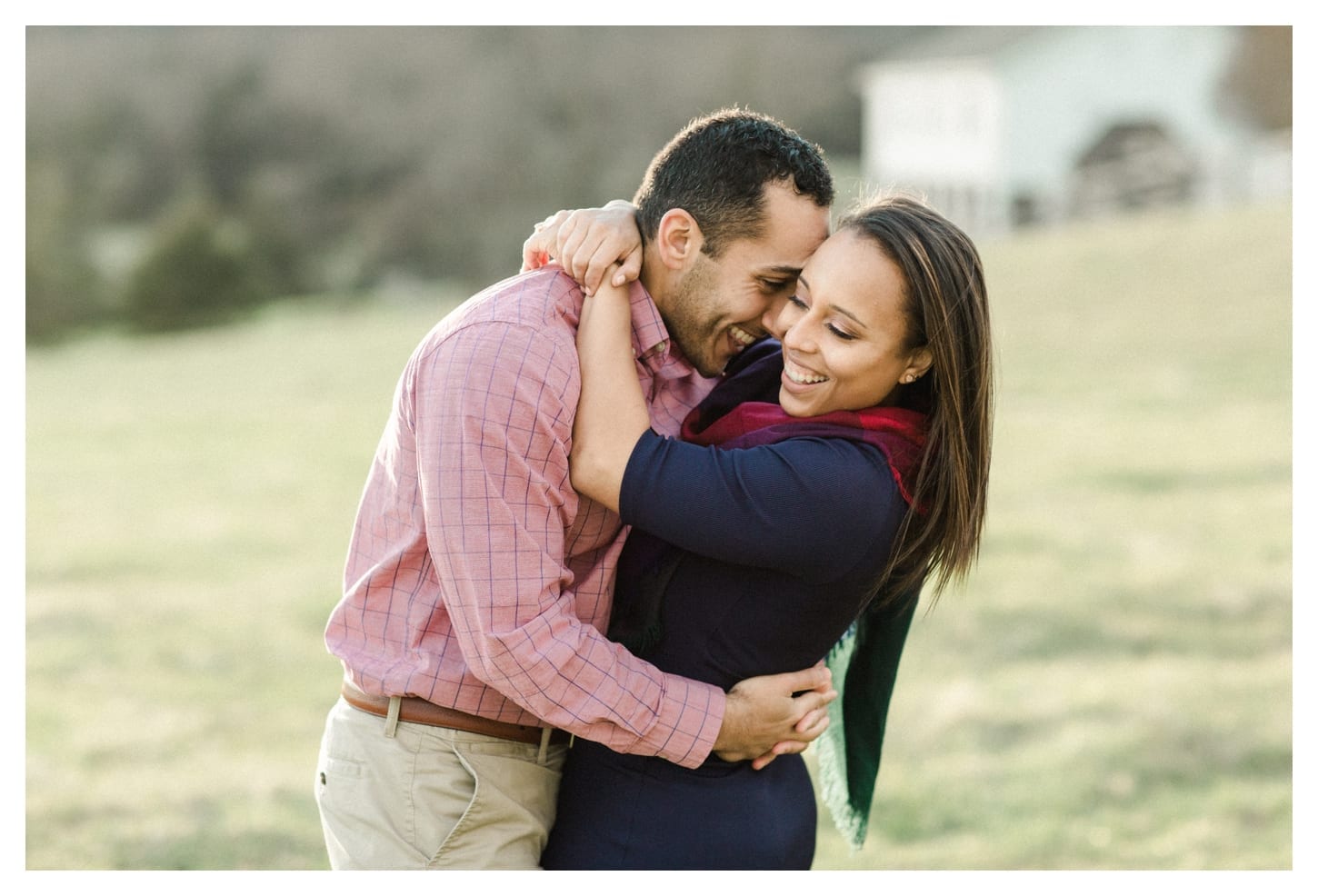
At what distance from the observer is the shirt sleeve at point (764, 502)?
236 centimetres

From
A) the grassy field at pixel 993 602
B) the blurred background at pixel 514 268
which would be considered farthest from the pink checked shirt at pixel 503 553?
the grassy field at pixel 993 602

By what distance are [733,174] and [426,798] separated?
138 centimetres

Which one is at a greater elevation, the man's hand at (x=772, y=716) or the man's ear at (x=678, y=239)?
the man's ear at (x=678, y=239)

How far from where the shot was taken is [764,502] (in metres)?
2.37

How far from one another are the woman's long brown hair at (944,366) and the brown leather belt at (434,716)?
0.80 metres

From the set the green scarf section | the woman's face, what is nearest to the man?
the woman's face

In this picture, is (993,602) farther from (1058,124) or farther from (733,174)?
(1058,124)

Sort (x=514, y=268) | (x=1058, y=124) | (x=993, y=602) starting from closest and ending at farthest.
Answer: (x=993, y=602) → (x=1058, y=124) → (x=514, y=268)

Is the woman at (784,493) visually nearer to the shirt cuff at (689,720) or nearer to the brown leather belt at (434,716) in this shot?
the shirt cuff at (689,720)

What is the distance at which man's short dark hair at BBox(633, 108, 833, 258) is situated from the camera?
2.65m

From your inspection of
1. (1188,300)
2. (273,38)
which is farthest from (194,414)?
(1188,300)

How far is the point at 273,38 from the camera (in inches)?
970

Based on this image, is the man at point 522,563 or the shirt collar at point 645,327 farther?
the shirt collar at point 645,327

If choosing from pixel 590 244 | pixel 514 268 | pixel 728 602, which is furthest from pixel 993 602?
pixel 514 268
